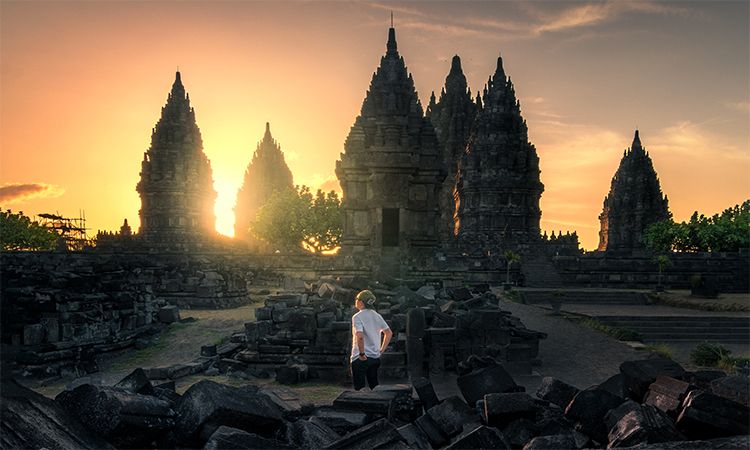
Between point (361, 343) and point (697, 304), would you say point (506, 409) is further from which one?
point (697, 304)

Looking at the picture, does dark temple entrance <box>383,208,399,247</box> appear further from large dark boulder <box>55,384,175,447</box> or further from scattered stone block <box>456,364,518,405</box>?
large dark boulder <box>55,384,175,447</box>

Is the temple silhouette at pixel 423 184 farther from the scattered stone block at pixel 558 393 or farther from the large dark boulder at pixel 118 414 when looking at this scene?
the large dark boulder at pixel 118 414

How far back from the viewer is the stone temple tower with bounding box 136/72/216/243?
49219 mm

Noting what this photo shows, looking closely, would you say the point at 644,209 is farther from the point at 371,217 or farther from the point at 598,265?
the point at 371,217

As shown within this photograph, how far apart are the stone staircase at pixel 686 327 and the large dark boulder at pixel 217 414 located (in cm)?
1400

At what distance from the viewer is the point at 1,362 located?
15.4ft

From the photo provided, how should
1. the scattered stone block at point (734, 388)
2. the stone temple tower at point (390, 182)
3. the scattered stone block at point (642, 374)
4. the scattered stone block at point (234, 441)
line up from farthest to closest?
the stone temple tower at point (390, 182) < the scattered stone block at point (642, 374) < the scattered stone block at point (734, 388) < the scattered stone block at point (234, 441)

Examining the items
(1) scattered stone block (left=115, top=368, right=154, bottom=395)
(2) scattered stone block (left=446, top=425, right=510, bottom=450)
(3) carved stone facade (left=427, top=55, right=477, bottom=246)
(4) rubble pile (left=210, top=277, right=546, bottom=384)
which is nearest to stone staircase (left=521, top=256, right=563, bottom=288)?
(4) rubble pile (left=210, top=277, right=546, bottom=384)

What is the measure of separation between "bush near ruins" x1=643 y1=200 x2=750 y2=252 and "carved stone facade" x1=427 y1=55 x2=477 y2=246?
1817 centimetres

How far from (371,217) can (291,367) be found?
740 inches

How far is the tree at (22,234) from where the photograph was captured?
5406cm

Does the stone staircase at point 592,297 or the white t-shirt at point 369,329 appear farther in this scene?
the stone staircase at point 592,297

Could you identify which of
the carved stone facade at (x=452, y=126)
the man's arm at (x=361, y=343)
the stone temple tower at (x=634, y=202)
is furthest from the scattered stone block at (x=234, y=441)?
the stone temple tower at (x=634, y=202)

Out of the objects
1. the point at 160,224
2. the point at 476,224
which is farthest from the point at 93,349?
the point at 160,224
